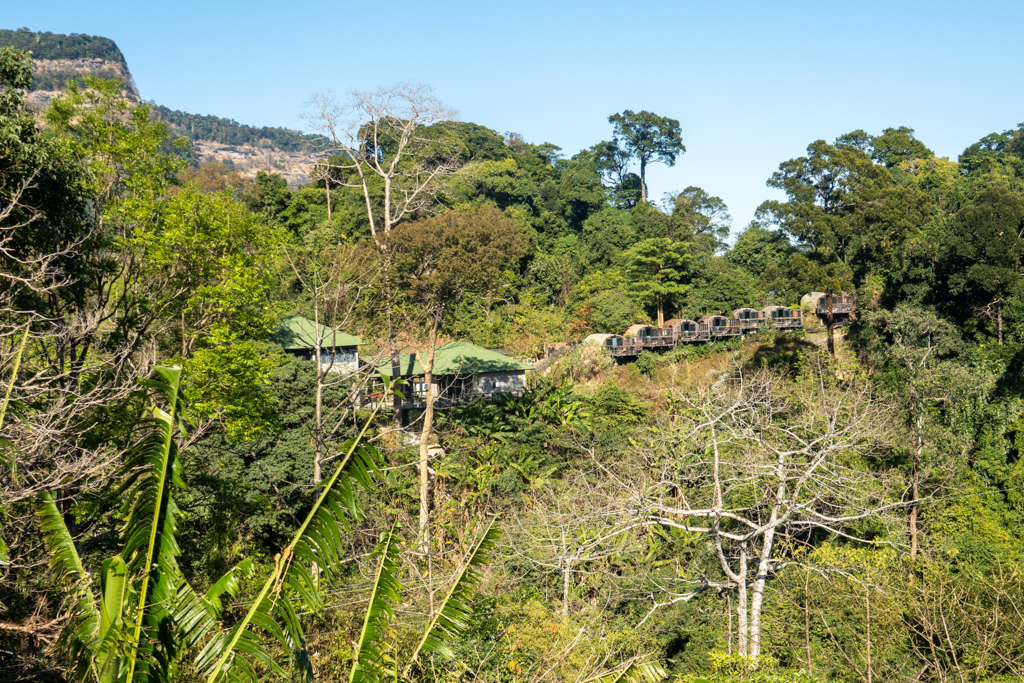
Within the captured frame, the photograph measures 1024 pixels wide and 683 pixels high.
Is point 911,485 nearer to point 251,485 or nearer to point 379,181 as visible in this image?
point 251,485

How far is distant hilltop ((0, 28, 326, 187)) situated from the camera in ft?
391

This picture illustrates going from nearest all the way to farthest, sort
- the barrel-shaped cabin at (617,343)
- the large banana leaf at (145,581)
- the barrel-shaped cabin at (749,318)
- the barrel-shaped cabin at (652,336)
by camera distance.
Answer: the large banana leaf at (145,581)
the barrel-shaped cabin at (617,343)
the barrel-shaped cabin at (652,336)
the barrel-shaped cabin at (749,318)

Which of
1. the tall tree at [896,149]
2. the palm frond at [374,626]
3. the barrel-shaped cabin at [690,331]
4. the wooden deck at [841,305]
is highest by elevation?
the tall tree at [896,149]

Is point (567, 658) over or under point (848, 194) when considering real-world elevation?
under

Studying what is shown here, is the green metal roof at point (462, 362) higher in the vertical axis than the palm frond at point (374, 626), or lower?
lower

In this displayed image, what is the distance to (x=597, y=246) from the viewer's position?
1375 inches

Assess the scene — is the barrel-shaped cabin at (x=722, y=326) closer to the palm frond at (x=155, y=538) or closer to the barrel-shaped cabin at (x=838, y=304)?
the barrel-shaped cabin at (x=838, y=304)

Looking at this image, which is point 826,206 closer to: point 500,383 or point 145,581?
point 500,383

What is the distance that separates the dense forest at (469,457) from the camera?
4.11m

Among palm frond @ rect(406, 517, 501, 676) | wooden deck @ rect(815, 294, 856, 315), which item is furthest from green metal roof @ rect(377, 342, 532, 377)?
palm frond @ rect(406, 517, 501, 676)

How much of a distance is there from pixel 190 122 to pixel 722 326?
543ft

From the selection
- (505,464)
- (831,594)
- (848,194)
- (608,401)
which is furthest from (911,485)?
(848,194)

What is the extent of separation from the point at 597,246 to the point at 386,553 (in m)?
31.9

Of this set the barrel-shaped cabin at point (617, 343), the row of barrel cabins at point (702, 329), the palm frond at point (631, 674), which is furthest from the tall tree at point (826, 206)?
the palm frond at point (631, 674)
